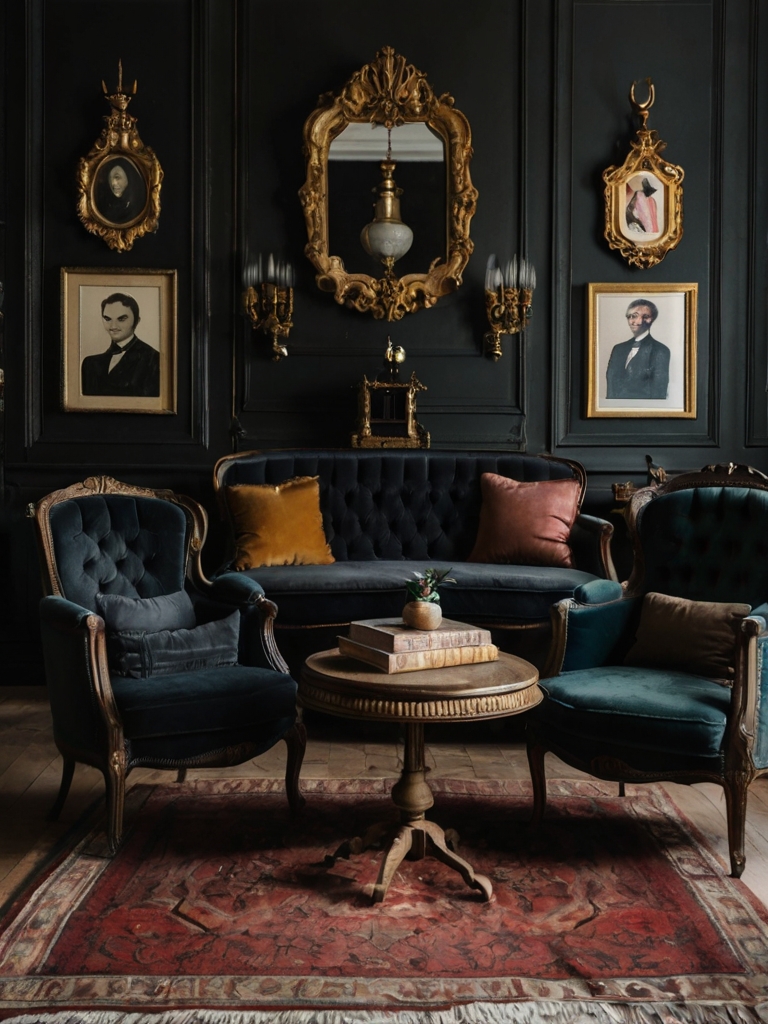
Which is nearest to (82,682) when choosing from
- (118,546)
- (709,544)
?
(118,546)

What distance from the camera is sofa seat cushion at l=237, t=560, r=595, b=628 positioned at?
4.06 m

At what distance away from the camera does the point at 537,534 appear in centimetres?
453

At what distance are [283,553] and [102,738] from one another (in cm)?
167

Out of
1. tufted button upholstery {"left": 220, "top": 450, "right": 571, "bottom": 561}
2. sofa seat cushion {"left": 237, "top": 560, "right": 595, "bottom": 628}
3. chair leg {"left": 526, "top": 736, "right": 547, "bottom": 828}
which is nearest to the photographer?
chair leg {"left": 526, "top": 736, "right": 547, "bottom": 828}

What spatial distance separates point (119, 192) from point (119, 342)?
78 cm

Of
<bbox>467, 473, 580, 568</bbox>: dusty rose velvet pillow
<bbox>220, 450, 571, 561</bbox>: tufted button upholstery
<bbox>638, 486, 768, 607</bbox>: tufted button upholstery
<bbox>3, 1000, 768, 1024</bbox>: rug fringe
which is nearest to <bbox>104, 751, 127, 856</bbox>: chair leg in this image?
<bbox>3, 1000, 768, 1024</bbox>: rug fringe

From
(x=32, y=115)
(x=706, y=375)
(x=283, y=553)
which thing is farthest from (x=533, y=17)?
(x=283, y=553)

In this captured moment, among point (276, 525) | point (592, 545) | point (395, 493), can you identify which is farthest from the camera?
point (592, 545)

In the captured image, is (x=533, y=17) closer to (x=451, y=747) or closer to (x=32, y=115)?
(x=32, y=115)

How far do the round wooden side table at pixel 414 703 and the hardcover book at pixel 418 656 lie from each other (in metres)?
0.02

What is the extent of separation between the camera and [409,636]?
8.49 feet

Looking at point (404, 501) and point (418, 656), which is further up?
point (404, 501)

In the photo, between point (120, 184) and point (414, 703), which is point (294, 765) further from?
point (120, 184)

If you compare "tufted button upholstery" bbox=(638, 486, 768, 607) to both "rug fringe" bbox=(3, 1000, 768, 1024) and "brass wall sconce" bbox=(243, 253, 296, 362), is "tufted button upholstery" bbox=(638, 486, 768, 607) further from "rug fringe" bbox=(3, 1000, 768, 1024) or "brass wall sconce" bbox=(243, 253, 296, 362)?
"brass wall sconce" bbox=(243, 253, 296, 362)
